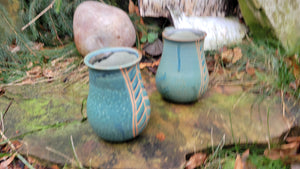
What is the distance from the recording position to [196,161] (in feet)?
3.67

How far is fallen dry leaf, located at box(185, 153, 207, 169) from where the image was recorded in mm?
1096

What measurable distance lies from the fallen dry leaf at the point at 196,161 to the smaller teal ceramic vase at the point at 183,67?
33cm

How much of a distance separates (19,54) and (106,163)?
4.79 ft

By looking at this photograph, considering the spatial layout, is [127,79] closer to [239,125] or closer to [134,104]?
[134,104]

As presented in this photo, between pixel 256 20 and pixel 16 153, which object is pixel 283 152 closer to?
pixel 256 20

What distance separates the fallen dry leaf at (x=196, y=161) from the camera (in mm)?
1096

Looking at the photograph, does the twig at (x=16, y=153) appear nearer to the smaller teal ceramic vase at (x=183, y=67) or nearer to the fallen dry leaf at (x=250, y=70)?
the smaller teal ceramic vase at (x=183, y=67)

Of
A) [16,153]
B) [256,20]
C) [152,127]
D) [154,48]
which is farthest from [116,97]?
[256,20]

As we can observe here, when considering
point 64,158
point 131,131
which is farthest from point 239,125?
point 64,158

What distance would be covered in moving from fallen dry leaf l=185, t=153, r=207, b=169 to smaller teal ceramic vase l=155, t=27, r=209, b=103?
328 mm

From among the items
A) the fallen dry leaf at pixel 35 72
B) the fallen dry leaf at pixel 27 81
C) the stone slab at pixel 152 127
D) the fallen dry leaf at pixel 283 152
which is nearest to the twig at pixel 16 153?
the stone slab at pixel 152 127

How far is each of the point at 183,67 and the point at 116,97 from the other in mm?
434

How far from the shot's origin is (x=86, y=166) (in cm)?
106

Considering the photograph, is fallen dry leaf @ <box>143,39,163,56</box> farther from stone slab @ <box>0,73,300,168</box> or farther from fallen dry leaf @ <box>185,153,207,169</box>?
fallen dry leaf @ <box>185,153,207,169</box>
